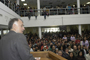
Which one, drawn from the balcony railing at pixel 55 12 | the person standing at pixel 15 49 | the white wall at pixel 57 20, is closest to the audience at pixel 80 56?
the person standing at pixel 15 49

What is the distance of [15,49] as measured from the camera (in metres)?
1.36

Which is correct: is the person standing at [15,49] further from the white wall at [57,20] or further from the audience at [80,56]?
the white wall at [57,20]

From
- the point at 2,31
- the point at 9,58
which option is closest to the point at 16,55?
the point at 9,58

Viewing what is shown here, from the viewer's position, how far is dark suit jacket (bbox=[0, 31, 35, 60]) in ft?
4.35

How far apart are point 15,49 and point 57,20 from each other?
13.2 m

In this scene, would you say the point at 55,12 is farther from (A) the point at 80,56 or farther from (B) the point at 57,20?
(A) the point at 80,56

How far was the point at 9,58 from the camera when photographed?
139 cm

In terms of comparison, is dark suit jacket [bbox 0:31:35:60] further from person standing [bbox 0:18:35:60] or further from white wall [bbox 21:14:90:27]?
white wall [bbox 21:14:90:27]

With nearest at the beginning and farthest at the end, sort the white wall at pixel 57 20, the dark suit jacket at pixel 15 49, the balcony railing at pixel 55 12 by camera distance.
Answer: the dark suit jacket at pixel 15 49 → the white wall at pixel 57 20 → the balcony railing at pixel 55 12

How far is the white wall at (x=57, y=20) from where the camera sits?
554 inches

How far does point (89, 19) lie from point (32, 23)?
7.79 metres

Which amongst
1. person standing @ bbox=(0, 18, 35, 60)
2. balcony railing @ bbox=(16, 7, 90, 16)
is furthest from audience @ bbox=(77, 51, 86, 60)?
balcony railing @ bbox=(16, 7, 90, 16)

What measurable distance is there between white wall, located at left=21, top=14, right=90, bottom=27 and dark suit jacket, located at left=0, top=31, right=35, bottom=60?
41.8 feet

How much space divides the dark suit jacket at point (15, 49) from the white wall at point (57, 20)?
1273 centimetres
